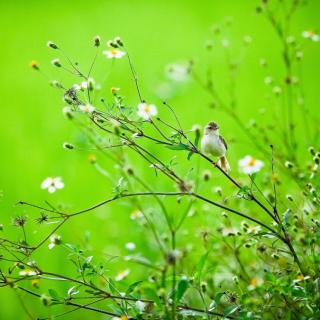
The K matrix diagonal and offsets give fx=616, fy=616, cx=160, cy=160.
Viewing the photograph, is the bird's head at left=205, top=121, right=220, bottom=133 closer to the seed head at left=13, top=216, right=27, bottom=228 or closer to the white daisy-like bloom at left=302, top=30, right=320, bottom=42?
the seed head at left=13, top=216, right=27, bottom=228

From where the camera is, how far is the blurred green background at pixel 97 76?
297cm

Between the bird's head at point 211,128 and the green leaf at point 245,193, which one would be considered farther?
the bird's head at point 211,128

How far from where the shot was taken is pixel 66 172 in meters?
3.23

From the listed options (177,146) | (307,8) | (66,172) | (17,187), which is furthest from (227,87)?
(177,146)

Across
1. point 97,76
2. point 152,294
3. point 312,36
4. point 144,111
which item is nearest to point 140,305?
point 152,294

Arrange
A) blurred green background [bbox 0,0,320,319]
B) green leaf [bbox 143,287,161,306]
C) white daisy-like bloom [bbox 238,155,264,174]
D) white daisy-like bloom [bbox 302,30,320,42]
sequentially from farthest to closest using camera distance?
blurred green background [bbox 0,0,320,319]
white daisy-like bloom [bbox 302,30,320,42]
white daisy-like bloom [bbox 238,155,264,174]
green leaf [bbox 143,287,161,306]

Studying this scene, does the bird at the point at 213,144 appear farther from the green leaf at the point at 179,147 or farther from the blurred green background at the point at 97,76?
the blurred green background at the point at 97,76

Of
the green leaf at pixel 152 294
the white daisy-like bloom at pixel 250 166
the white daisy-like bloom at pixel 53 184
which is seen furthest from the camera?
the white daisy-like bloom at pixel 53 184

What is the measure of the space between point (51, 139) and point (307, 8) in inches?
83.8

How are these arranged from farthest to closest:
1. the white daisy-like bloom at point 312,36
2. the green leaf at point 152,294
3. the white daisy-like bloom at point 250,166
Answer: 1. the white daisy-like bloom at point 312,36
2. the white daisy-like bloom at point 250,166
3. the green leaf at point 152,294

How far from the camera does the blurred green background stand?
2.97 meters

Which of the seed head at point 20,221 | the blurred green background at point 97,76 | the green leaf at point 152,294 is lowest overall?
the green leaf at point 152,294

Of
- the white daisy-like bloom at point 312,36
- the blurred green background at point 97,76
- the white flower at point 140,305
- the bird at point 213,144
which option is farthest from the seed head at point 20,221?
the white daisy-like bloom at point 312,36

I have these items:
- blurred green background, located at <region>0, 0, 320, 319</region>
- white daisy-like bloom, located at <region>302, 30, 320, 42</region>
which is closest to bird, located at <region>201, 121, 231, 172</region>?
white daisy-like bloom, located at <region>302, 30, 320, 42</region>
